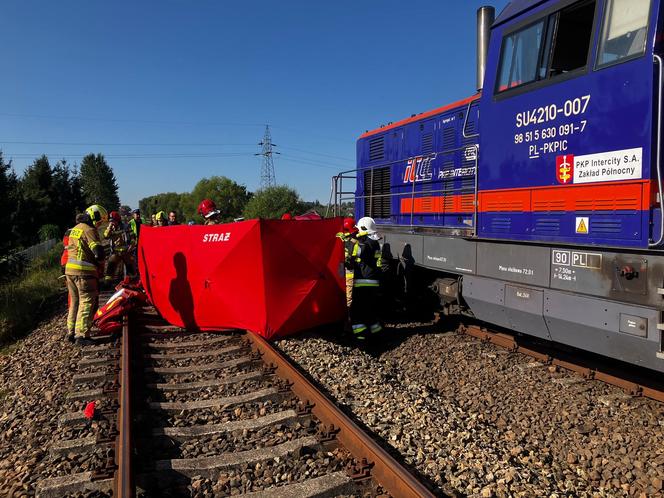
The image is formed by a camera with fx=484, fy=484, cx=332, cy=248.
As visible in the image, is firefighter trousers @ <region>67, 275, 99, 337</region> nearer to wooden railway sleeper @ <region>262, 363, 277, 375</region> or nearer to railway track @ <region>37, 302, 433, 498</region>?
railway track @ <region>37, 302, 433, 498</region>

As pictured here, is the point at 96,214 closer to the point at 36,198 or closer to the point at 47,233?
the point at 47,233

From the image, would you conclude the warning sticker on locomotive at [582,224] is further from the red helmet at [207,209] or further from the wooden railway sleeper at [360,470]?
the red helmet at [207,209]

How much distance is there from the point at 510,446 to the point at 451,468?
3.02 feet

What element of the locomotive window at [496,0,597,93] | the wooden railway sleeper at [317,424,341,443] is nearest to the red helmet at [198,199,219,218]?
the locomotive window at [496,0,597,93]

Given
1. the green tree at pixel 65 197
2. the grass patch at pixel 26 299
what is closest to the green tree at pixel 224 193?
the green tree at pixel 65 197

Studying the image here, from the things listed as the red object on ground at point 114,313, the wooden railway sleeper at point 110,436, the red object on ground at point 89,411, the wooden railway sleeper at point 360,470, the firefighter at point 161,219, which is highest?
the firefighter at point 161,219

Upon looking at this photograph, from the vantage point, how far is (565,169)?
190 inches

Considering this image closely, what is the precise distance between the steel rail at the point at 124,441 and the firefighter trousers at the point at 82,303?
1.59 m

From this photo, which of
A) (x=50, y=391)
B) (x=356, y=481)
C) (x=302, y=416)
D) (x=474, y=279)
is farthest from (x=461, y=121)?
(x=50, y=391)

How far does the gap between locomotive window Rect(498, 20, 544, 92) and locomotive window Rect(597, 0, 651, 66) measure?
2.57ft

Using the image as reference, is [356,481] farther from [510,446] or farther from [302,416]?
[510,446]

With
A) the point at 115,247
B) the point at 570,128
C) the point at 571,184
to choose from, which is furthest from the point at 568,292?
the point at 115,247

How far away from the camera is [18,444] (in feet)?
13.1

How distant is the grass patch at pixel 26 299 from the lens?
947 centimetres
